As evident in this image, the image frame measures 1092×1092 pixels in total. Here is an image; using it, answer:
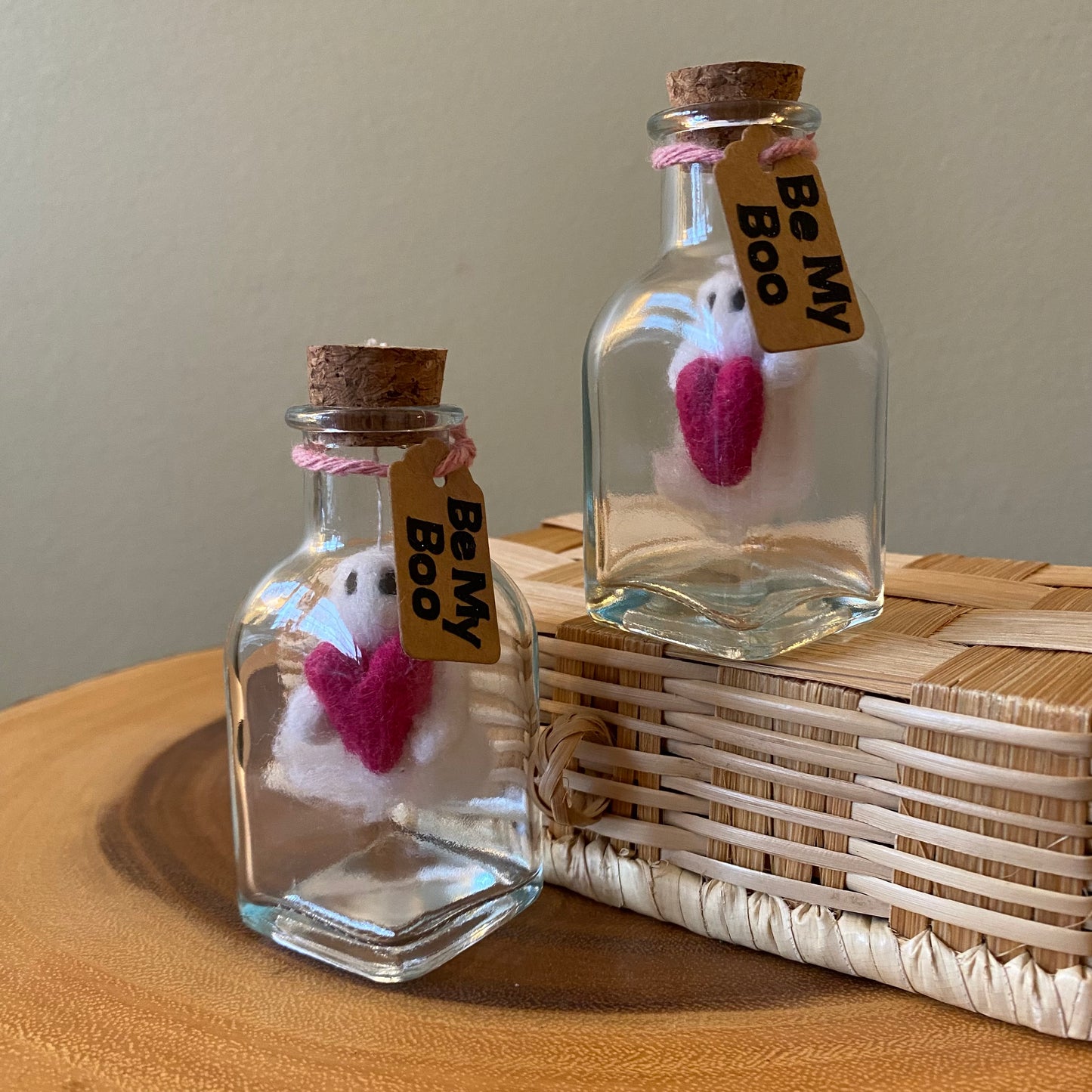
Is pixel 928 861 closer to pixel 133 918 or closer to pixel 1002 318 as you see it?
pixel 133 918

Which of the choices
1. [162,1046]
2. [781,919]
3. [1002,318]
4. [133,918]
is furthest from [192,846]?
[1002,318]

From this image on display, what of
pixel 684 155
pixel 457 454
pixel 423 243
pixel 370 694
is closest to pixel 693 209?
pixel 684 155

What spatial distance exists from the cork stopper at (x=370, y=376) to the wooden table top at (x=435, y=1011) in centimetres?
26

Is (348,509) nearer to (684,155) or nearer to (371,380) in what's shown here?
(371,380)

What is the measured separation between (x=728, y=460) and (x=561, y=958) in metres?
0.25

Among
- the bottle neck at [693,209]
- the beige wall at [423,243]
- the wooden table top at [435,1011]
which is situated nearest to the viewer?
the wooden table top at [435,1011]

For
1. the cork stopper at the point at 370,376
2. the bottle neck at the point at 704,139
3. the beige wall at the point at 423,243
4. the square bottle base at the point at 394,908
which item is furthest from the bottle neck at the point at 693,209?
the beige wall at the point at 423,243

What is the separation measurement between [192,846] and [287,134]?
0.99 metres

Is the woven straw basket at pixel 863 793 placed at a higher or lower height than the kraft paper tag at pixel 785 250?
lower

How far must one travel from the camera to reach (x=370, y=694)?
1.54 feet

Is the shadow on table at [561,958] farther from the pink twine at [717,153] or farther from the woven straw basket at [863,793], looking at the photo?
the pink twine at [717,153]

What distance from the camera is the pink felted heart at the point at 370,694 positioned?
0.47 meters

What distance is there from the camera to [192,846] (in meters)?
0.62

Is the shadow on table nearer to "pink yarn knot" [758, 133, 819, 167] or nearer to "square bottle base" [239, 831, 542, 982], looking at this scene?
"square bottle base" [239, 831, 542, 982]
